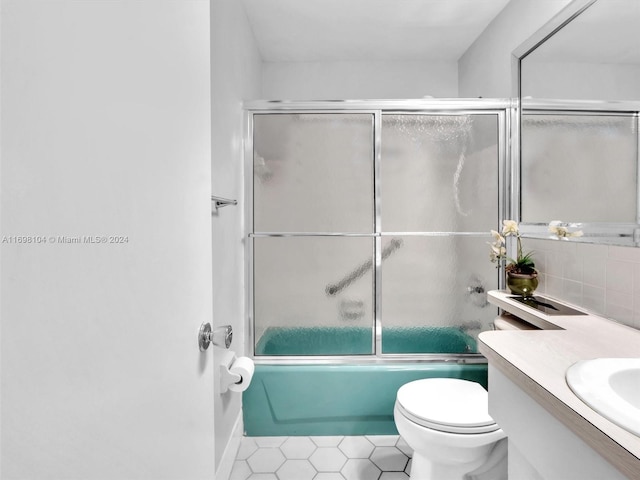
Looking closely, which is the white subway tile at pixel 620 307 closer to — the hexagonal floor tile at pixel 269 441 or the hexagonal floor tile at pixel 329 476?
the hexagonal floor tile at pixel 329 476

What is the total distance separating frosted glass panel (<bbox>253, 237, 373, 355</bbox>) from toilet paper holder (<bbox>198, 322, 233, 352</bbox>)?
1.30 metres

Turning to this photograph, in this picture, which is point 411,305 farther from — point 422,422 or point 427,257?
point 422,422

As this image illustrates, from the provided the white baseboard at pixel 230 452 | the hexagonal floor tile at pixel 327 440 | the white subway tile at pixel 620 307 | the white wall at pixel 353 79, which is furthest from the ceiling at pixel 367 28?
the hexagonal floor tile at pixel 327 440

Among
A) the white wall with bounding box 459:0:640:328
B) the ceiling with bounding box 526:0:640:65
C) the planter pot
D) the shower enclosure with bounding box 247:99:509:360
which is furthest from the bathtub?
the ceiling with bounding box 526:0:640:65

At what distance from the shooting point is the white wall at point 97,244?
0.92ft

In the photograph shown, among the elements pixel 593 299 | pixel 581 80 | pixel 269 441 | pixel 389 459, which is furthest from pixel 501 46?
pixel 269 441

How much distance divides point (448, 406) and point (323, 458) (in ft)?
2.40

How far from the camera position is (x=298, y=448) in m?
1.84

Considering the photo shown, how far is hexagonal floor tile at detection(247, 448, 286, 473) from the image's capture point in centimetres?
168

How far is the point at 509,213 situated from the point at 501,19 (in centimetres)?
115

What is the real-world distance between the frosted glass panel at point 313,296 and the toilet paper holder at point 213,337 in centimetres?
130

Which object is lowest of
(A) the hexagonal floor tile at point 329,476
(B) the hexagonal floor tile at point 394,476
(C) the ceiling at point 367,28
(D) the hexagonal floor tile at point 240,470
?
(D) the hexagonal floor tile at point 240,470

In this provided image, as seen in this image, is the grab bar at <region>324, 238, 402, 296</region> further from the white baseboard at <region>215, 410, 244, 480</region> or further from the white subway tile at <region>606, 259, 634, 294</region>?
the white subway tile at <region>606, 259, 634, 294</region>

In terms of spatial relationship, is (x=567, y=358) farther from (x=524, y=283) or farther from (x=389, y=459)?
(x=389, y=459)
